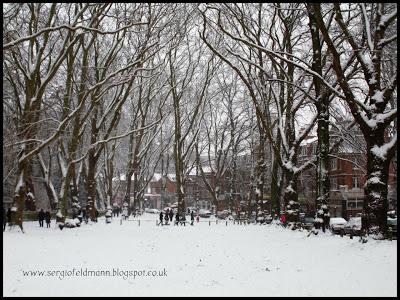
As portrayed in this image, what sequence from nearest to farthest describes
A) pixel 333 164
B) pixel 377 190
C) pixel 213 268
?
pixel 213 268 → pixel 377 190 → pixel 333 164

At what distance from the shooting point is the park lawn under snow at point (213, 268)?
907cm

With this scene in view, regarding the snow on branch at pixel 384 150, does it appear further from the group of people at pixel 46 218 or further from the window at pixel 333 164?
the window at pixel 333 164

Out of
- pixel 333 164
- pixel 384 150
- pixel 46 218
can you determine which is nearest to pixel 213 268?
pixel 384 150

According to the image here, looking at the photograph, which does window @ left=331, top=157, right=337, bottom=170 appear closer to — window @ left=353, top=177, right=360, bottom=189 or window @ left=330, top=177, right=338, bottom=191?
window @ left=330, top=177, right=338, bottom=191

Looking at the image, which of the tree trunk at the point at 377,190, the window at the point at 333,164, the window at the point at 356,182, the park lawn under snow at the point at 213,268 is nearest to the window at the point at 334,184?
the window at the point at 333,164

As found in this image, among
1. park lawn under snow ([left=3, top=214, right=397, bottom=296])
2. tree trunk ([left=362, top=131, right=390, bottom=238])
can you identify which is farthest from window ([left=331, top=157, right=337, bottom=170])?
tree trunk ([left=362, top=131, right=390, bottom=238])

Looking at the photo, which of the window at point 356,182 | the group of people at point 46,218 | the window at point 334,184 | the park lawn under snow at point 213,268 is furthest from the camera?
the window at point 334,184

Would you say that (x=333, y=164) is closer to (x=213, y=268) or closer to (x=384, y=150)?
(x=384, y=150)

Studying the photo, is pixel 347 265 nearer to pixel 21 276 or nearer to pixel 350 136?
pixel 21 276

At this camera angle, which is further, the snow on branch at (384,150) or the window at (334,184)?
the window at (334,184)

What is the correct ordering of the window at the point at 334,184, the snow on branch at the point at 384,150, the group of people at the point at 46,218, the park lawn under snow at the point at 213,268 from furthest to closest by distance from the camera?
the window at the point at 334,184, the group of people at the point at 46,218, the snow on branch at the point at 384,150, the park lawn under snow at the point at 213,268

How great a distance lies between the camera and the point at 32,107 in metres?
21.5

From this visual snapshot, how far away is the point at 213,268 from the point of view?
11.8 metres

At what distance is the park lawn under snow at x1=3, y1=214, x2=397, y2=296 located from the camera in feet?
29.8
